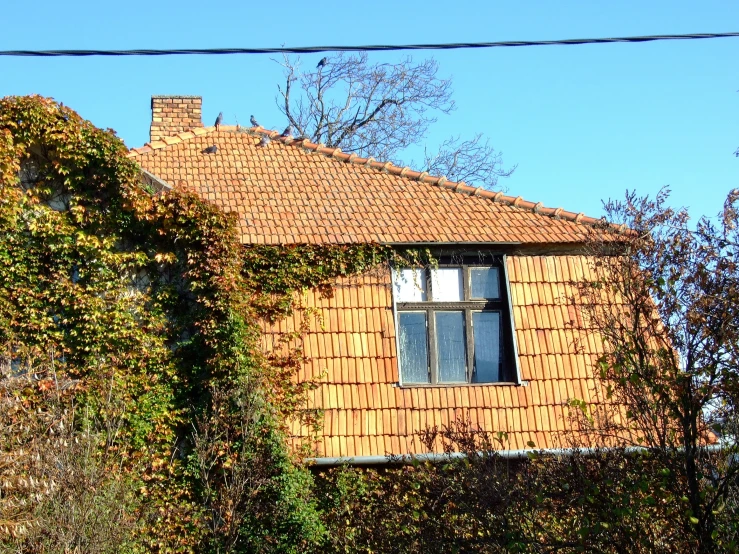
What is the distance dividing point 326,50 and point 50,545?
18.2ft

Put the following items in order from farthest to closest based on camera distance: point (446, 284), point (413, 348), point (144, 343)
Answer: point (446, 284) < point (413, 348) < point (144, 343)

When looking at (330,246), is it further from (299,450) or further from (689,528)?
(689,528)

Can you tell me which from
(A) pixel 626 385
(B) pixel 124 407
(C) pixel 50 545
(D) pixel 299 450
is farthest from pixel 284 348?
(A) pixel 626 385

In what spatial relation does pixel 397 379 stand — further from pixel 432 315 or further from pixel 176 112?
pixel 176 112

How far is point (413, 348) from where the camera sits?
42.0 feet

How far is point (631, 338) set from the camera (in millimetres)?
7391

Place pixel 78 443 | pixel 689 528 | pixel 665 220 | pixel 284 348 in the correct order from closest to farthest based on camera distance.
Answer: pixel 689 528, pixel 665 220, pixel 78 443, pixel 284 348

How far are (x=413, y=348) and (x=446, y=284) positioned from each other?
3.39ft

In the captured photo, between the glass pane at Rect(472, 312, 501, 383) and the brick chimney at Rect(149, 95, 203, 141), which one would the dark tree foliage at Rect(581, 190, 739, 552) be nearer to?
the glass pane at Rect(472, 312, 501, 383)

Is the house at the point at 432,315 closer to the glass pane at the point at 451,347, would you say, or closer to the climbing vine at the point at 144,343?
the glass pane at the point at 451,347

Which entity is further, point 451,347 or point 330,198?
point 330,198

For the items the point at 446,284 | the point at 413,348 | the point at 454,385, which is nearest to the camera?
the point at 454,385

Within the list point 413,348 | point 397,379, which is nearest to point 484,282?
point 413,348

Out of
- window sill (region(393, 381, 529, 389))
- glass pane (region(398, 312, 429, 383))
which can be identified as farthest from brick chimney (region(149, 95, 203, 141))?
window sill (region(393, 381, 529, 389))
